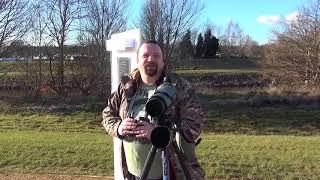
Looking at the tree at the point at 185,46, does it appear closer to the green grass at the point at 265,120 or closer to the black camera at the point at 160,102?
the green grass at the point at 265,120

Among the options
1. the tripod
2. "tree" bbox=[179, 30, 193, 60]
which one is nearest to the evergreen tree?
"tree" bbox=[179, 30, 193, 60]

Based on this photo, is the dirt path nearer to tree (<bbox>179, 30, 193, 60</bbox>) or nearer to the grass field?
the grass field

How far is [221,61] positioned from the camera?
Result: 50.8 meters

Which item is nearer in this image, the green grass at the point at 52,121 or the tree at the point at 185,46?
the green grass at the point at 52,121

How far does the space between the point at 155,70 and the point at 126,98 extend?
0.95 ft

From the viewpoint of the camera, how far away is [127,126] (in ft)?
9.93

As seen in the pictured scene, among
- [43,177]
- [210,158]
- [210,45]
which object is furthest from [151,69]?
[210,45]

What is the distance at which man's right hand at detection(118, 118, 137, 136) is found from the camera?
2.98 metres

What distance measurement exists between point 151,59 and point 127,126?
1.39ft

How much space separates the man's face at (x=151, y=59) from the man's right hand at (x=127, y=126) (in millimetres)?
338

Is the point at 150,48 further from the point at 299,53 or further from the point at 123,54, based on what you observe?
the point at 299,53

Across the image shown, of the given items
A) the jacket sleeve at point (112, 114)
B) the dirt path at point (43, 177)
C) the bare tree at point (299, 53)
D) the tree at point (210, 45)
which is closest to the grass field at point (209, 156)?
the dirt path at point (43, 177)

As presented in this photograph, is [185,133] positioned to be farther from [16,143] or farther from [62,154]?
[16,143]

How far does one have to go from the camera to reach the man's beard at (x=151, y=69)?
3156mm
